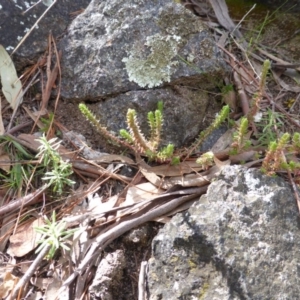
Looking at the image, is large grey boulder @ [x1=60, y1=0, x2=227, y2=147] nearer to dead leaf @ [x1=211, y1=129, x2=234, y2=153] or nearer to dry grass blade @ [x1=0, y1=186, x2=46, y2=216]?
dead leaf @ [x1=211, y1=129, x2=234, y2=153]

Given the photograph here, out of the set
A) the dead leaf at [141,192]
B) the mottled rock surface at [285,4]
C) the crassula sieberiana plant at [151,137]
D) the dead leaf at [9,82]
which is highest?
the dead leaf at [9,82]

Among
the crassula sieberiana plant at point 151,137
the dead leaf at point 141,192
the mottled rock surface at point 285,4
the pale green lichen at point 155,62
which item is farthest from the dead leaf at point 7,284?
the mottled rock surface at point 285,4

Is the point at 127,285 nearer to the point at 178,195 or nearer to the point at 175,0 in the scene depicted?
the point at 178,195

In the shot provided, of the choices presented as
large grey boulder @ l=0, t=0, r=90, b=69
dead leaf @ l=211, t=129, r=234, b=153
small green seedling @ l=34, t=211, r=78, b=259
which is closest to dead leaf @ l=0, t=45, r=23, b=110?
large grey boulder @ l=0, t=0, r=90, b=69

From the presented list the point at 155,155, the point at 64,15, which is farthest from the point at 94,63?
the point at 155,155

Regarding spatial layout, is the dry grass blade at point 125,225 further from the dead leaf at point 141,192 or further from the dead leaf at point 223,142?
the dead leaf at point 223,142
